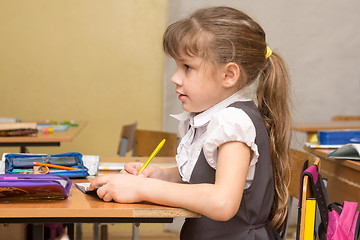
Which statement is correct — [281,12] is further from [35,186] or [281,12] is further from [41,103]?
[35,186]

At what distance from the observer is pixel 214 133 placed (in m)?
1.31

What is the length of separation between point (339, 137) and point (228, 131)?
3.98 ft

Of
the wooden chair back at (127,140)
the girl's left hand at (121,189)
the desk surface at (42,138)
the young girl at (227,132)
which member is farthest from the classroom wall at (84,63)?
the girl's left hand at (121,189)

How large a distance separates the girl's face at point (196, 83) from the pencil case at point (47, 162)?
0.44 metres

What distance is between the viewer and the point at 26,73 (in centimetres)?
448

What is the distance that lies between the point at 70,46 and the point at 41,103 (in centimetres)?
54

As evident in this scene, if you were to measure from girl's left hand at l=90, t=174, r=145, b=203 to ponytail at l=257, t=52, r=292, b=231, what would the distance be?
1.46 feet

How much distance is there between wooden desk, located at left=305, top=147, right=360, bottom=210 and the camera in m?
2.03

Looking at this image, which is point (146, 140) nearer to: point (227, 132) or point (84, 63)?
point (84, 63)

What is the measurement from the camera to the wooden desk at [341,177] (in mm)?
2029

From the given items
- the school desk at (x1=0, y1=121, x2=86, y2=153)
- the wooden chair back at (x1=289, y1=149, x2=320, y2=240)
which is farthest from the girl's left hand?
the school desk at (x1=0, y1=121, x2=86, y2=153)

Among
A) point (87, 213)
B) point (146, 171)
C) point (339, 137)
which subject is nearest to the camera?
point (87, 213)

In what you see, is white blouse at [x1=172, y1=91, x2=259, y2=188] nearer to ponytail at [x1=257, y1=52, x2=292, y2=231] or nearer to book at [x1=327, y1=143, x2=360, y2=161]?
ponytail at [x1=257, y1=52, x2=292, y2=231]

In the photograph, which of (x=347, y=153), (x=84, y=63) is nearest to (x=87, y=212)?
(x=347, y=153)
